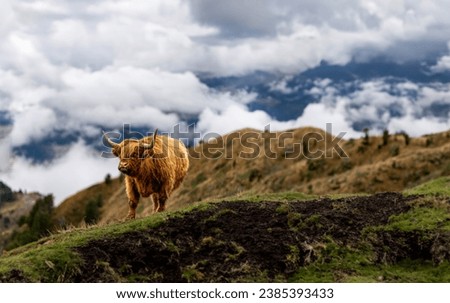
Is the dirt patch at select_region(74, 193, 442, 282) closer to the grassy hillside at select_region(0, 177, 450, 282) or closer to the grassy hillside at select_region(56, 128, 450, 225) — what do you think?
the grassy hillside at select_region(0, 177, 450, 282)

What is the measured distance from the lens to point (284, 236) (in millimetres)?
13055

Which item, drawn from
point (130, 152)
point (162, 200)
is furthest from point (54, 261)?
point (162, 200)

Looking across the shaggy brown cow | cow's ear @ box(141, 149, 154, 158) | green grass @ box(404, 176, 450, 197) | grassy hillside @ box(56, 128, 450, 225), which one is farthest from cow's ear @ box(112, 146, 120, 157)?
grassy hillside @ box(56, 128, 450, 225)

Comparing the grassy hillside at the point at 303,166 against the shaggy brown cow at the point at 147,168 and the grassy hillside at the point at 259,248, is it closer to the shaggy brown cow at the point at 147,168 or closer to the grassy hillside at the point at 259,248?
the shaggy brown cow at the point at 147,168

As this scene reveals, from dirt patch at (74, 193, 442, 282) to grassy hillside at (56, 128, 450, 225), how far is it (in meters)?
22.4

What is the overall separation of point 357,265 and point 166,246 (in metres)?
3.74

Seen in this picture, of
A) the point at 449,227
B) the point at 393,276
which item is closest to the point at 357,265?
the point at 393,276

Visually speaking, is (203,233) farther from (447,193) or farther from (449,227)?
(447,193)

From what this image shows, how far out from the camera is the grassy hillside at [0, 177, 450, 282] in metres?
11.6

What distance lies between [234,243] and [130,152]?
221 inches

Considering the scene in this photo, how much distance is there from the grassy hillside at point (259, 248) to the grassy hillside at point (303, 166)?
22.5 m

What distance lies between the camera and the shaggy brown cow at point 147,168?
17234 millimetres

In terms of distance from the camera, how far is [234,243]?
12.6 meters

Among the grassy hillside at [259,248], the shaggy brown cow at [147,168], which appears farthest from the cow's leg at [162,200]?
the grassy hillside at [259,248]
